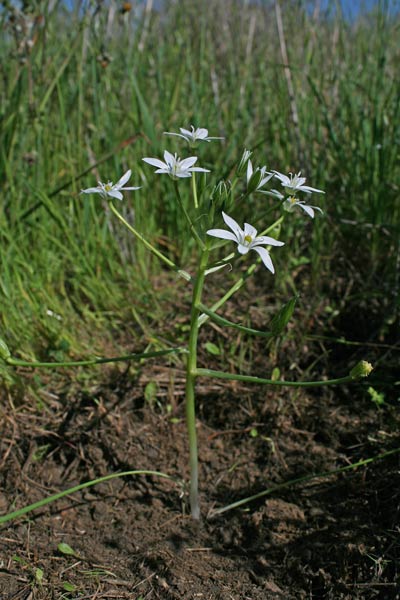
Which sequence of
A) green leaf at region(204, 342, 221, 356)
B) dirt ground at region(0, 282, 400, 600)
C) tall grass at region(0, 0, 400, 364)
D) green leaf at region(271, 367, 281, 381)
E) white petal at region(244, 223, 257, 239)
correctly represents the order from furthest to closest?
1. tall grass at region(0, 0, 400, 364)
2. green leaf at region(204, 342, 221, 356)
3. green leaf at region(271, 367, 281, 381)
4. dirt ground at region(0, 282, 400, 600)
5. white petal at region(244, 223, 257, 239)

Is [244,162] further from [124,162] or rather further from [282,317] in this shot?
[124,162]

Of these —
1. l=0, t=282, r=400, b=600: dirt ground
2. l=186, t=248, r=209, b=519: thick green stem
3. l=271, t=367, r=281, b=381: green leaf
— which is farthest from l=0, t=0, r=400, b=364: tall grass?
l=186, t=248, r=209, b=519: thick green stem

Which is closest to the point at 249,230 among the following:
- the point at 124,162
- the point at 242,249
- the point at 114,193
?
the point at 242,249

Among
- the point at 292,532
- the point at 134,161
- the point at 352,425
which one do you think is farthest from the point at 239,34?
the point at 292,532

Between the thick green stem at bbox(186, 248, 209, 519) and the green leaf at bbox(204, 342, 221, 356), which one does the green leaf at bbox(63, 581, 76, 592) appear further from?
the green leaf at bbox(204, 342, 221, 356)

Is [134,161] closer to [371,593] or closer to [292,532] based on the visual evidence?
[292,532]
